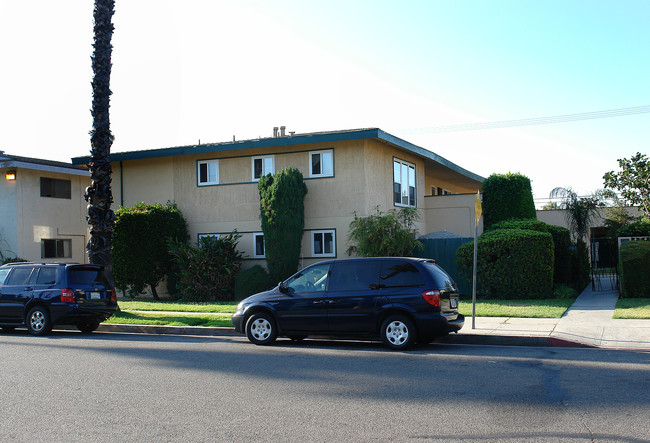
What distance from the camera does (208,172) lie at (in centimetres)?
2345

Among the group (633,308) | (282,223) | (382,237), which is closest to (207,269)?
(282,223)

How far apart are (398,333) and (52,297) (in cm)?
825

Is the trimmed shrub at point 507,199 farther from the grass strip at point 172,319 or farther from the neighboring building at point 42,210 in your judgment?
the neighboring building at point 42,210

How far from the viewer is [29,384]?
27.7ft

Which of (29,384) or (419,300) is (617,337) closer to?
(419,300)

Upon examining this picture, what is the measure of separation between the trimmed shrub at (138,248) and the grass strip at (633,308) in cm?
1453

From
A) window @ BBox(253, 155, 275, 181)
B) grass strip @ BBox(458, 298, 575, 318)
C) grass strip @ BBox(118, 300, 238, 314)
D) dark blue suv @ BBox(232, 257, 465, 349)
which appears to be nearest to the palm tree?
grass strip @ BBox(118, 300, 238, 314)

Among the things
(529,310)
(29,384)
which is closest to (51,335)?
(29,384)

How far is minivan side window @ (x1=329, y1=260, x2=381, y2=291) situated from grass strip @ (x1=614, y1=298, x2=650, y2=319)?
6222mm

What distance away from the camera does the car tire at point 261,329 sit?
12.1 meters

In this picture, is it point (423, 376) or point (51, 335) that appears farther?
point (51, 335)

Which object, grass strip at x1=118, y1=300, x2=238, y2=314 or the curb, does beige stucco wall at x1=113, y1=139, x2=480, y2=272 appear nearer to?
grass strip at x1=118, y1=300, x2=238, y2=314

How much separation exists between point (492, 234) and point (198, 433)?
47.1 ft

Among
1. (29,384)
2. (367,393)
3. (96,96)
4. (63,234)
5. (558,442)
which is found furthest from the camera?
(63,234)
